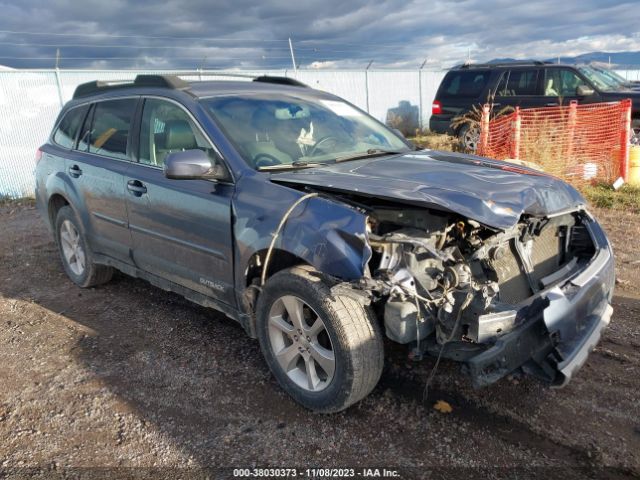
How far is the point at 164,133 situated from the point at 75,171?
1303 millimetres

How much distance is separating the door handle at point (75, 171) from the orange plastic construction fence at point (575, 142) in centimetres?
659

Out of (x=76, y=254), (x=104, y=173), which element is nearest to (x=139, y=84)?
(x=104, y=173)

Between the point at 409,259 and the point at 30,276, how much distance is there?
15.3ft

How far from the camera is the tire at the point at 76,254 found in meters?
5.02

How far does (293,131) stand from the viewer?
12.7ft

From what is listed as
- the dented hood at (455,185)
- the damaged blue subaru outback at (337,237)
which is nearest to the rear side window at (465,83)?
the damaged blue subaru outback at (337,237)

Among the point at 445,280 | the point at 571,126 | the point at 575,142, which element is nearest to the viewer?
the point at 445,280

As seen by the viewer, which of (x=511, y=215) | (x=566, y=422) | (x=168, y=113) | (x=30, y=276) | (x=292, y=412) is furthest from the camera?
(x=30, y=276)

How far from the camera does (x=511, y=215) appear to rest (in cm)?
276

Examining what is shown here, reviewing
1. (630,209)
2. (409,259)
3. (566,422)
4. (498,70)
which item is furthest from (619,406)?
(498,70)

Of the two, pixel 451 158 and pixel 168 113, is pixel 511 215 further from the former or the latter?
pixel 168 113

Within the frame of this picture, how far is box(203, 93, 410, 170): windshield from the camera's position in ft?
11.8

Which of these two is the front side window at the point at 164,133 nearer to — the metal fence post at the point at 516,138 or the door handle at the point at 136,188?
the door handle at the point at 136,188

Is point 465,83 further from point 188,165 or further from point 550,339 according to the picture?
point 550,339
